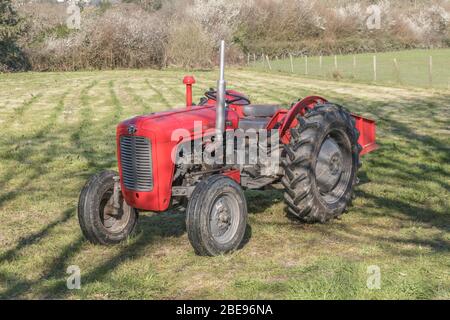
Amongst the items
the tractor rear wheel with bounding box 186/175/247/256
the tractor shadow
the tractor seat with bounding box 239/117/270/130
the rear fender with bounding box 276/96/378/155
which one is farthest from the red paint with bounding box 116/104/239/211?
the rear fender with bounding box 276/96/378/155

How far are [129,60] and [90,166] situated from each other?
2549 centimetres

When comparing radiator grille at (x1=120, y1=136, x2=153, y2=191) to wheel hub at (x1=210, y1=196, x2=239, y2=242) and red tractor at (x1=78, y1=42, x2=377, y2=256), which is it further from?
wheel hub at (x1=210, y1=196, x2=239, y2=242)

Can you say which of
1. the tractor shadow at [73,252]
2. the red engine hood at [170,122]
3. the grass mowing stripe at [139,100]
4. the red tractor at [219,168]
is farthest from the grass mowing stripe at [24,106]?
the red engine hood at [170,122]

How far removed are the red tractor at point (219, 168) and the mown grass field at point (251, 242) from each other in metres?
0.23

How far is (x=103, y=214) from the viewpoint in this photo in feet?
16.6

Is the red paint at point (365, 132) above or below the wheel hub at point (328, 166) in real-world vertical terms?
above

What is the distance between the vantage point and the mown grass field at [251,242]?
398cm

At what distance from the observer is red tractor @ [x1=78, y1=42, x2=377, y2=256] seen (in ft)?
15.1

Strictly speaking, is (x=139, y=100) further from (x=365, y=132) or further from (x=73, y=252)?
(x=73, y=252)

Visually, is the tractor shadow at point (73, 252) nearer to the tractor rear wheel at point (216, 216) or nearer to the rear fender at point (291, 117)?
the tractor rear wheel at point (216, 216)

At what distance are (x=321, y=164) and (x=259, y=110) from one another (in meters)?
0.85

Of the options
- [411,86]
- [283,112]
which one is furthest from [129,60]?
[283,112]

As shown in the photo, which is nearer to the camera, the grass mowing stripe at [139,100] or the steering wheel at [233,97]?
the steering wheel at [233,97]

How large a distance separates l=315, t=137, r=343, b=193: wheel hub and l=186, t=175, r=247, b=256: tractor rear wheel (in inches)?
46.9
